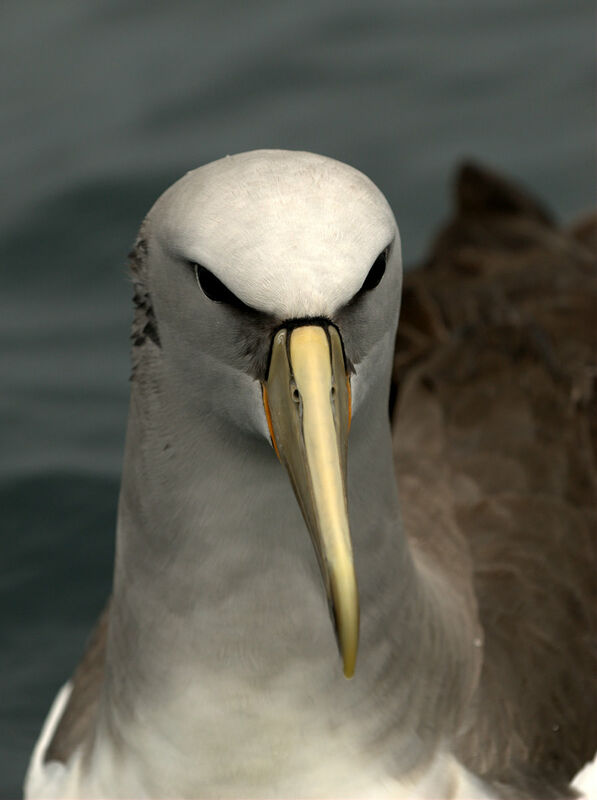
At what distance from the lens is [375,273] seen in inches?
109

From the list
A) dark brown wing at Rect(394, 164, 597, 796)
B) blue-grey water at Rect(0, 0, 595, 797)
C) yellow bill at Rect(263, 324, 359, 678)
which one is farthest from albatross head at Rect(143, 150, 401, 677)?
blue-grey water at Rect(0, 0, 595, 797)

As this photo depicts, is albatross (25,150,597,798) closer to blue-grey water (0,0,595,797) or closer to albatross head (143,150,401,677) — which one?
albatross head (143,150,401,677)

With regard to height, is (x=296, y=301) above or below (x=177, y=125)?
above

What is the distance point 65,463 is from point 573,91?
3.41 m

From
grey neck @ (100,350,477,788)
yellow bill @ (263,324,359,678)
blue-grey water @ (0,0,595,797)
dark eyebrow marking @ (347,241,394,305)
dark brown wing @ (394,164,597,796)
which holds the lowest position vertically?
blue-grey water @ (0,0,595,797)

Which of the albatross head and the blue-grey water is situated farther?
the blue-grey water

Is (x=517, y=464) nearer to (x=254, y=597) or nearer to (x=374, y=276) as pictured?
(x=254, y=597)

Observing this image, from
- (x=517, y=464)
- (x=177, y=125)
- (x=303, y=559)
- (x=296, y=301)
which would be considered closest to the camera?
(x=296, y=301)

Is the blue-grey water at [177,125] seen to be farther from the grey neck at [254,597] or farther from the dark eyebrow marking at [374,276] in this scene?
the dark eyebrow marking at [374,276]

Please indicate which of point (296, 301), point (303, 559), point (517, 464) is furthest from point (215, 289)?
point (517, 464)

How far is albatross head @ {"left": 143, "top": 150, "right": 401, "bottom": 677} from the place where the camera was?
2650mm

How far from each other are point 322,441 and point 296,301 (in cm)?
24

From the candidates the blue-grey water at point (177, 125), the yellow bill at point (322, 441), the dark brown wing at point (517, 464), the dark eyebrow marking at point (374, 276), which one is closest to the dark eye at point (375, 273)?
the dark eyebrow marking at point (374, 276)

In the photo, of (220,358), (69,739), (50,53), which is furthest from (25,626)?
(50,53)
